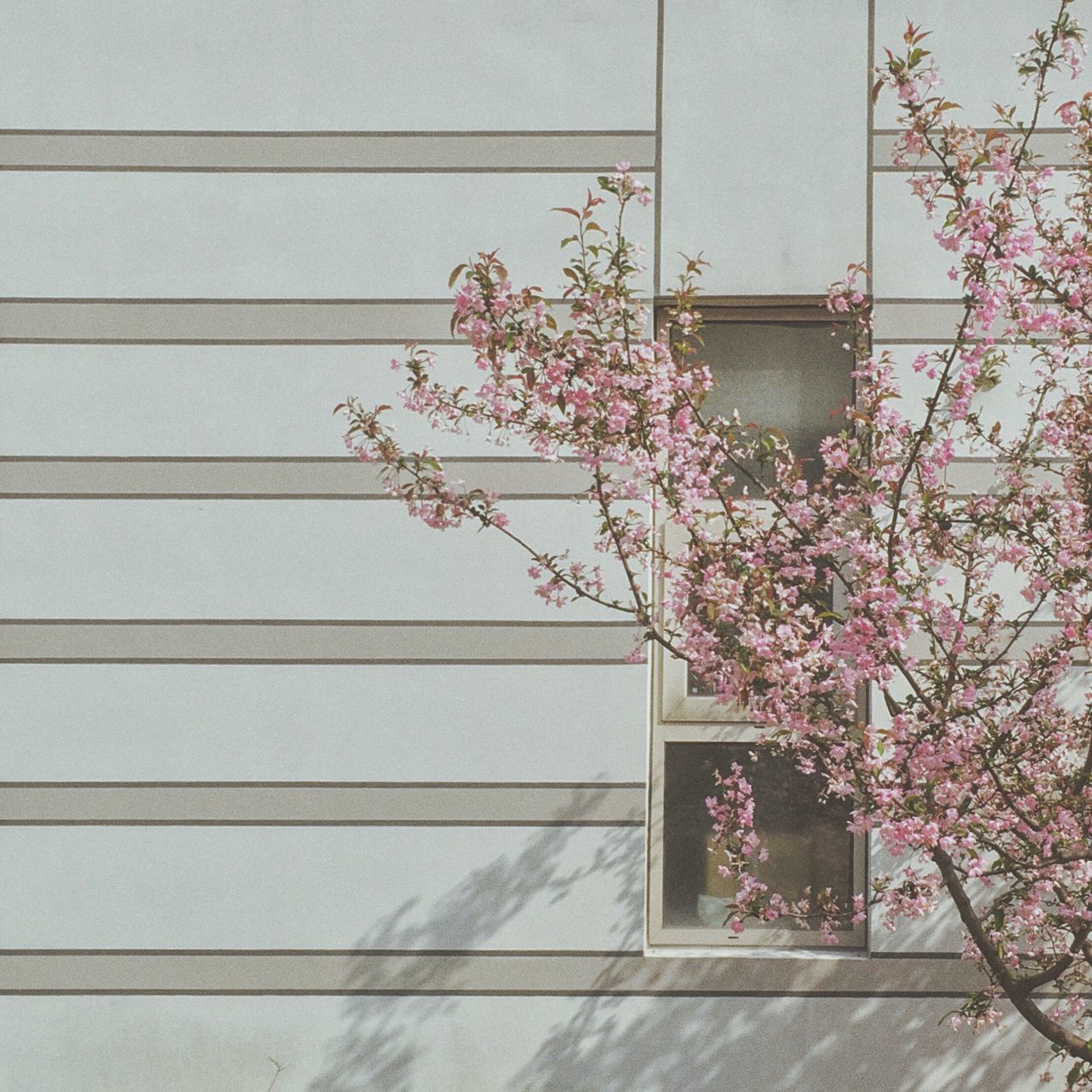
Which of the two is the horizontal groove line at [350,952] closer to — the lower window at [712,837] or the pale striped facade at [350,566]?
the pale striped facade at [350,566]

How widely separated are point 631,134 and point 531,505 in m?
1.47

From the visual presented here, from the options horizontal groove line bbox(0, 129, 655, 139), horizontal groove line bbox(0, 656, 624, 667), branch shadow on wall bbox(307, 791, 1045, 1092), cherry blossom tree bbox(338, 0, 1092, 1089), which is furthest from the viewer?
horizontal groove line bbox(0, 129, 655, 139)

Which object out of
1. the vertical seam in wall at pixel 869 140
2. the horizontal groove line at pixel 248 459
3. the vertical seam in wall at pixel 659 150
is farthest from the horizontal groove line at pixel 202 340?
the vertical seam in wall at pixel 869 140

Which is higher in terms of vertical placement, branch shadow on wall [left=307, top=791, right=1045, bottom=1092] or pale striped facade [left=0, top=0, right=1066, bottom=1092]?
pale striped facade [left=0, top=0, right=1066, bottom=1092]

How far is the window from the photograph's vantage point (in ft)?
15.0

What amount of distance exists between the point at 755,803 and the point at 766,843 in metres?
0.16

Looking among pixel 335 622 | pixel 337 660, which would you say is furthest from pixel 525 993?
pixel 335 622

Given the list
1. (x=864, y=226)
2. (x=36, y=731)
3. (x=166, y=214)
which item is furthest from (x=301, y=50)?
(x=36, y=731)

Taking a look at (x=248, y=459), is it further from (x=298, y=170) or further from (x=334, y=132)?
(x=334, y=132)

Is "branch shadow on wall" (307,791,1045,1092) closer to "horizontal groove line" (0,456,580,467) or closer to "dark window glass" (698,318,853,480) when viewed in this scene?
"horizontal groove line" (0,456,580,467)

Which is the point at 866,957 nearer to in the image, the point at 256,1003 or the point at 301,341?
the point at 256,1003

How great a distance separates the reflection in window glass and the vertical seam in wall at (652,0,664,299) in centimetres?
183

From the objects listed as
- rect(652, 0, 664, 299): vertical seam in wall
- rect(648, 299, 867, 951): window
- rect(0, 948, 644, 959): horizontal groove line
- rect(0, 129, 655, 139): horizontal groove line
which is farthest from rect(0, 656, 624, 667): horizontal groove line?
rect(0, 129, 655, 139): horizontal groove line

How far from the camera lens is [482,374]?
4.64 m
